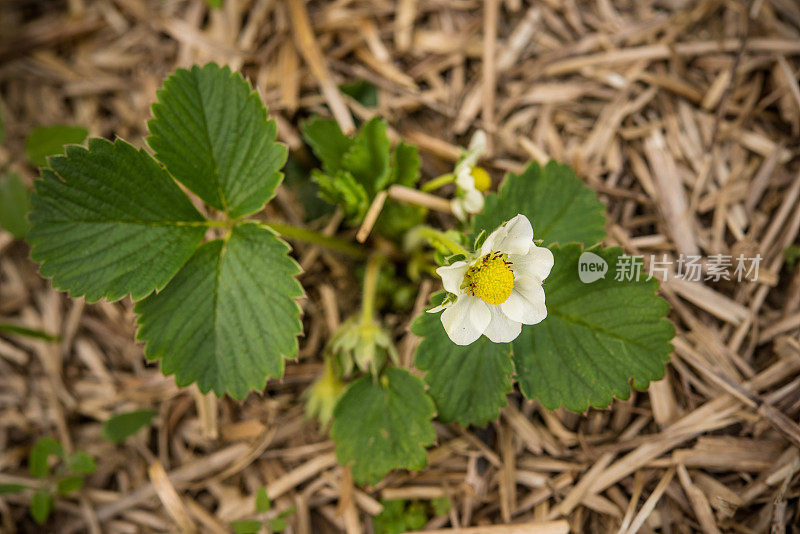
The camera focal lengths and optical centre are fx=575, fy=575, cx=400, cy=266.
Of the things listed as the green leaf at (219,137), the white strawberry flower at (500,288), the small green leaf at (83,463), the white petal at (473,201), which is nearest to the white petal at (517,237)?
the white strawberry flower at (500,288)

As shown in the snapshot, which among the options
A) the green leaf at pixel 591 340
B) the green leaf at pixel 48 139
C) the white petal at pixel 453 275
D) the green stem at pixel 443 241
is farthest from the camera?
the green leaf at pixel 48 139

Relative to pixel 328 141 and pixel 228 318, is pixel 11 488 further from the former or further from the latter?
pixel 328 141

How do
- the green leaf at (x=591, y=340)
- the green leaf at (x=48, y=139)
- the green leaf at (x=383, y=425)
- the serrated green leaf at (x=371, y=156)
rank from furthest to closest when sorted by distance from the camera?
the green leaf at (x=48, y=139) → the serrated green leaf at (x=371, y=156) → the green leaf at (x=383, y=425) → the green leaf at (x=591, y=340)

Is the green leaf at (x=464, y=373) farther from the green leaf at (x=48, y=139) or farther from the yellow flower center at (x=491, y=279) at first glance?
the green leaf at (x=48, y=139)

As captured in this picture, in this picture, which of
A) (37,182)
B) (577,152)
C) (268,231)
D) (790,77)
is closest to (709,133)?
(790,77)

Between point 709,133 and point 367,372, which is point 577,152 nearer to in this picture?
point 709,133

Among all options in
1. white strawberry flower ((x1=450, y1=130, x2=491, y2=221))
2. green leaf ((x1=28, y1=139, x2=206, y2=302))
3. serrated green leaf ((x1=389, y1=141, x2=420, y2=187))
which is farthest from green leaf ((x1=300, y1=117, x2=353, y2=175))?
green leaf ((x1=28, y1=139, x2=206, y2=302))

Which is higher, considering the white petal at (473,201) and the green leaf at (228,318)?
the white petal at (473,201)
